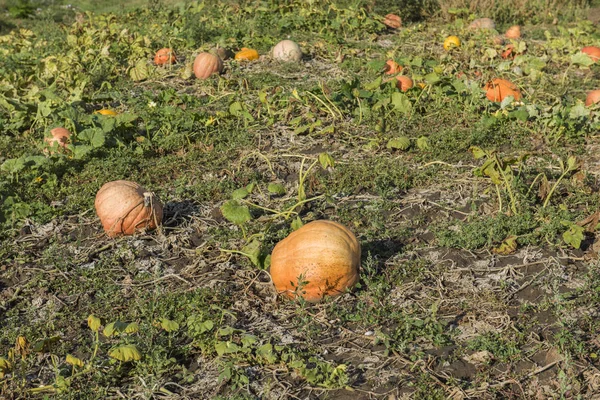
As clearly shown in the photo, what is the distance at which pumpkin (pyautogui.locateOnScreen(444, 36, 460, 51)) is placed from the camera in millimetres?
9555

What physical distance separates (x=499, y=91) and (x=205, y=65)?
10.7 ft

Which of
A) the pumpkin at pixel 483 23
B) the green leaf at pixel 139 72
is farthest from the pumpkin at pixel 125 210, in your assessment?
the pumpkin at pixel 483 23

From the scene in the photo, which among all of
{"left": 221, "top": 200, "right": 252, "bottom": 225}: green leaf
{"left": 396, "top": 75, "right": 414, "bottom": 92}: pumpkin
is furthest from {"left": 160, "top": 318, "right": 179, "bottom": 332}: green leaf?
{"left": 396, "top": 75, "right": 414, "bottom": 92}: pumpkin

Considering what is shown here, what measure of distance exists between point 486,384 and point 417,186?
2.38m

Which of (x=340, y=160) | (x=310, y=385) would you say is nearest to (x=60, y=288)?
(x=310, y=385)

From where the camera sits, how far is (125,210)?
5.17m

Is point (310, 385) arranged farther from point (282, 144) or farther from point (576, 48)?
point (576, 48)

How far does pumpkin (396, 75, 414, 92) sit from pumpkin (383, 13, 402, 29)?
371 centimetres

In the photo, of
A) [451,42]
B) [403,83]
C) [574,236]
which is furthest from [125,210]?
[451,42]

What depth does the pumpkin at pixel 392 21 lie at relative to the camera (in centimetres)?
1111

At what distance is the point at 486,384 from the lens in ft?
11.8

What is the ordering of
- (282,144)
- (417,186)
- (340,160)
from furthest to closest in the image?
(282,144), (340,160), (417,186)

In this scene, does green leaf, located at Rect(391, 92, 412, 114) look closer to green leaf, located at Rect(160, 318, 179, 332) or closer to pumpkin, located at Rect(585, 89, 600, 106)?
pumpkin, located at Rect(585, 89, 600, 106)

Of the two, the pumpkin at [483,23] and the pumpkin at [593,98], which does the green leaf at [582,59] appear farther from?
the pumpkin at [483,23]
